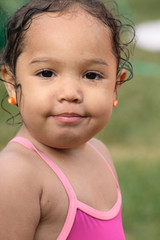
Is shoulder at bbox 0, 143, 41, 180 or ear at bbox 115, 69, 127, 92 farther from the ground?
ear at bbox 115, 69, 127, 92

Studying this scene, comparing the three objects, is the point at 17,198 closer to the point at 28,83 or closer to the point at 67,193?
the point at 67,193

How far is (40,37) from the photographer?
5.96 ft

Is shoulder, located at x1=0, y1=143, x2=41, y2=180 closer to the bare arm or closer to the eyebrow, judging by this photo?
the bare arm

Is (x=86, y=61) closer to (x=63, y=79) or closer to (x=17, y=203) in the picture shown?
(x=63, y=79)

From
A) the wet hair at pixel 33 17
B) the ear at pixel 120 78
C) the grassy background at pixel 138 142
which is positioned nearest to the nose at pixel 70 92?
the wet hair at pixel 33 17

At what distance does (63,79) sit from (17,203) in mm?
502

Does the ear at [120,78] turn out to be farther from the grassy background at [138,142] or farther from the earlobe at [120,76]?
the grassy background at [138,142]

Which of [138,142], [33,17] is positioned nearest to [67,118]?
[33,17]

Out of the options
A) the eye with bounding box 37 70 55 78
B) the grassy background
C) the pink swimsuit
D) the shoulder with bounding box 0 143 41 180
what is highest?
the eye with bounding box 37 70 55 78

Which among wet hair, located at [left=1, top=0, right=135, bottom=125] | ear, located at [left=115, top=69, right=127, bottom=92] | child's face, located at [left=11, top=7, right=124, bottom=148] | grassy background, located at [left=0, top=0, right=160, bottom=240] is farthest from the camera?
grassy background, located at [left=0, top=0, right=160, bottom=240]

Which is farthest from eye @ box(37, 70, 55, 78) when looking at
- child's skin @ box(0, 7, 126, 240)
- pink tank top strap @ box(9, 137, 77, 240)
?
pink tank top strap @ box(9, 137, 77, 240)

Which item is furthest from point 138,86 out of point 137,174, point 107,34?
point 107,34

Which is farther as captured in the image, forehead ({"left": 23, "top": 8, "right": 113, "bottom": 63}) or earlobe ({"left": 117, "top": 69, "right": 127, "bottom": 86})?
earlobe ({"left": 117, "top": 69, "right": 127, "bottom": 86})

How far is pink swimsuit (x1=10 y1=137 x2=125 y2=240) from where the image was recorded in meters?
1.79
